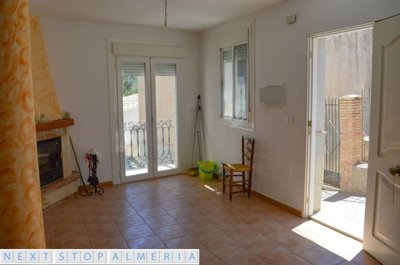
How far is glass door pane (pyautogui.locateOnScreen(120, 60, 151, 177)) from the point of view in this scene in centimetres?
509

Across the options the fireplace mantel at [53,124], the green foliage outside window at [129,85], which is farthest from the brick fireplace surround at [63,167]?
the green foliage outside window at [129,85]

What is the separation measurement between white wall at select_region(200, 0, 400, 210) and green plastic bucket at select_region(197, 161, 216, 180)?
0.67m

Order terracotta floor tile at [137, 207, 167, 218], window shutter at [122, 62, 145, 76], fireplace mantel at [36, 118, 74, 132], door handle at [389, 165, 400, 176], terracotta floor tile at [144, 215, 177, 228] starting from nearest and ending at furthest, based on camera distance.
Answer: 1. door handle at [389, 165, 400, 176]
2. terracotta floor tile at [144, 215, 177, 228]
3. terracotta floor tile at [137, 207, 167, 218]
4. fireplace mantel at [36, 118, 74, 132]
5. window shutter at [122, 62, 145, 76]

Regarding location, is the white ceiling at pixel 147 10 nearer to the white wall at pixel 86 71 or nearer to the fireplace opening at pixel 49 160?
the white wall at pixel 86 71

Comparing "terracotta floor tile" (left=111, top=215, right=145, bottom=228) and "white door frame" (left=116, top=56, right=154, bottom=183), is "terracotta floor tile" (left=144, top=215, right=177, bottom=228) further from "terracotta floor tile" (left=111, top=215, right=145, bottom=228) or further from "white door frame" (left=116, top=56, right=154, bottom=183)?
"white door frame" (left=116, top=56, right=154, bottom=183)

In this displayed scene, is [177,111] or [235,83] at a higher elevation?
[235,83]

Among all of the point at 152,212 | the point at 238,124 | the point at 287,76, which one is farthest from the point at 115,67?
the point at 287,76

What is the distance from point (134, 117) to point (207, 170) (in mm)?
1465

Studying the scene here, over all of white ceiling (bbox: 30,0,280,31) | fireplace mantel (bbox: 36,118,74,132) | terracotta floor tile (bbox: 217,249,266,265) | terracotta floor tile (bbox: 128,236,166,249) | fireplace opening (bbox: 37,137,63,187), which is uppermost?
white ceiling (bbox: 30,0,280,31)

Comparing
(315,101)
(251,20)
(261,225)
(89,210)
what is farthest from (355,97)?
(89,210)

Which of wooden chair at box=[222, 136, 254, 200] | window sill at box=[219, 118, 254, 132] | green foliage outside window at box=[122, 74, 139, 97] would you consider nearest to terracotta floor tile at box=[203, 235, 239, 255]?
wooden chair at box=[222, 136, 254, 200]

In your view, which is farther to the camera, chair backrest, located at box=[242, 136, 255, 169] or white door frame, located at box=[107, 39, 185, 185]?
white door frame, located at box=[107, 39, 185, 185]

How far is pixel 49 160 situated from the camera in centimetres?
434

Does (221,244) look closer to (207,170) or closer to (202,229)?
(202,229)
